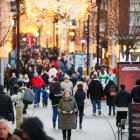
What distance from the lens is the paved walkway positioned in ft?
74.3

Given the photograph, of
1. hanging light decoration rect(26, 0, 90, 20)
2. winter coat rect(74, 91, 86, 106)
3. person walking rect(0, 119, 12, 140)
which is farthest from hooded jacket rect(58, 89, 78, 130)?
hanging light decoration rect(26, 0, 90, 20)

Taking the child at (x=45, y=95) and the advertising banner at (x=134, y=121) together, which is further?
the child at (x=45, y=95)

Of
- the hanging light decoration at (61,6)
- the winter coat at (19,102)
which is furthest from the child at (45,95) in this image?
the hanging light decoration at (61,6)

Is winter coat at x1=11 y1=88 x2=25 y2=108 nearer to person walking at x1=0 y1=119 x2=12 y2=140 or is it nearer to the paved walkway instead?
the paved walkway

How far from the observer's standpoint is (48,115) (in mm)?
29109

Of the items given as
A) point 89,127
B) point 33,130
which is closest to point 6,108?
point 89,127

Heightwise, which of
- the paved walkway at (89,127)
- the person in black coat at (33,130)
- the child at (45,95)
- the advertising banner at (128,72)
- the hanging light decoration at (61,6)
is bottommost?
the paved walkway at (89,127)

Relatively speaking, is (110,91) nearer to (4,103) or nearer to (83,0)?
(4,103)

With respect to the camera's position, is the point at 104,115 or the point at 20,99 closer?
the point at 20,99

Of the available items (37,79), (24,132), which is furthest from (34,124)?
(37,79)

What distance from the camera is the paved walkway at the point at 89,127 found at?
74.3 ft

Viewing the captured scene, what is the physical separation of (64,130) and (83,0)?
75.4ft

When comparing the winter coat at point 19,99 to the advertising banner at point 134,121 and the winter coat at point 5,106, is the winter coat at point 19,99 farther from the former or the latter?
the advertising banner at point 134,121

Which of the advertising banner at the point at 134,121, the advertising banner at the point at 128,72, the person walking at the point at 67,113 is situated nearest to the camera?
the advertising banner at the point at 134,121
